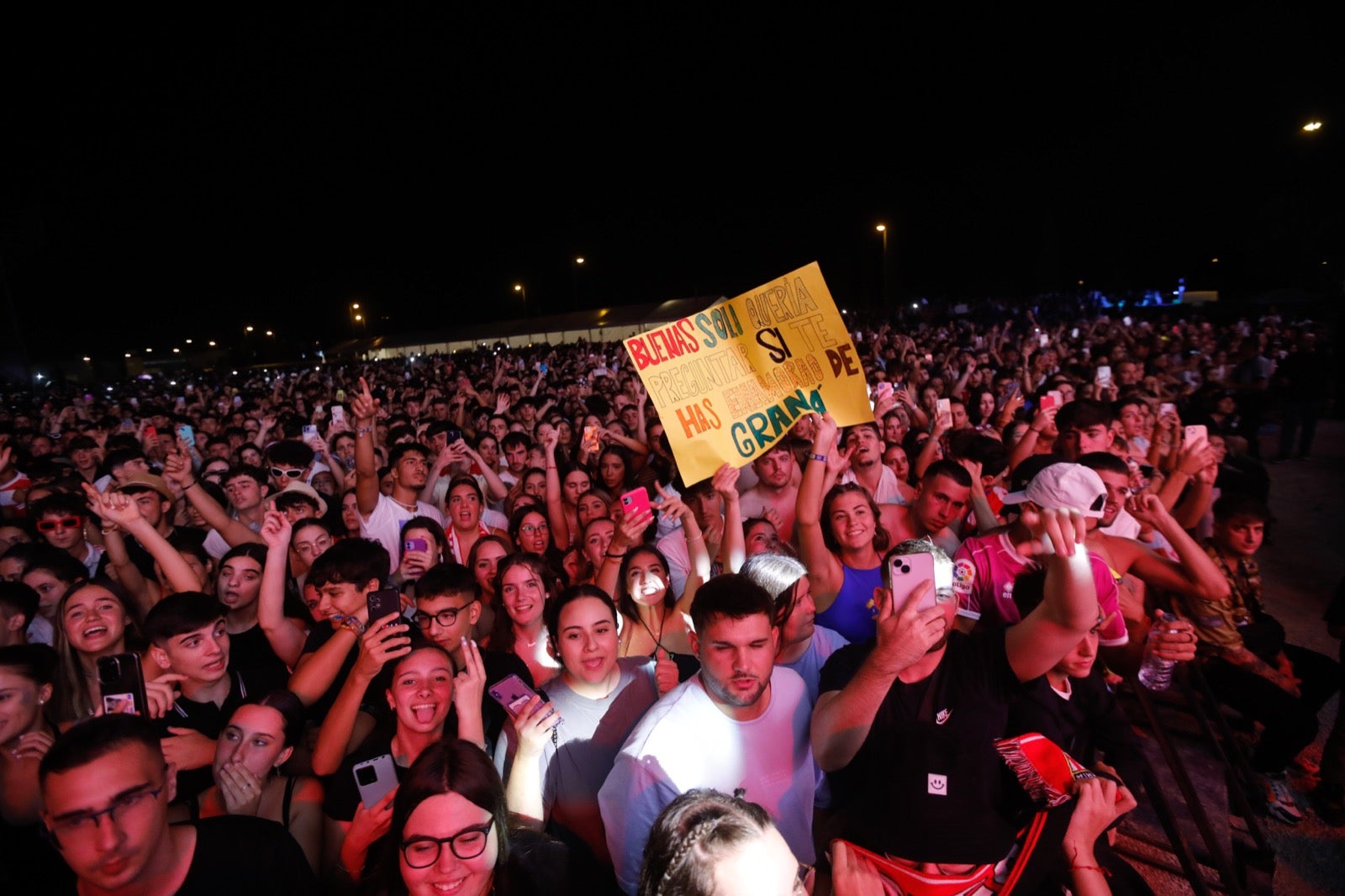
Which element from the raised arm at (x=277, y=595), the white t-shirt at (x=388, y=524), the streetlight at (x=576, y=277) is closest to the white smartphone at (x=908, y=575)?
the raised arm at (x=277, y=595)

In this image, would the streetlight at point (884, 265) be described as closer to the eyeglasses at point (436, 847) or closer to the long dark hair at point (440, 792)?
the long dark hair at point (440, 792)

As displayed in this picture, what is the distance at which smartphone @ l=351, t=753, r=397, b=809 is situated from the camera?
8.29 ft

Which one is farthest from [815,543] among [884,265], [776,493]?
[884,265]

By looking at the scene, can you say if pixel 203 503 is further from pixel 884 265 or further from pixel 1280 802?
pixel 884 265

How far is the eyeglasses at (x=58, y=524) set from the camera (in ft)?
16.5

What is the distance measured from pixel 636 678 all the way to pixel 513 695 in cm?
68

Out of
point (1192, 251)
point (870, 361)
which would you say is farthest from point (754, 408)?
point (1192, 251)

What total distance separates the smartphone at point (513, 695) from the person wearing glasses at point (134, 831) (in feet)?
2.74

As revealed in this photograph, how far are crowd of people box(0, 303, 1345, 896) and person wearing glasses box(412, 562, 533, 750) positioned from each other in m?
0.02

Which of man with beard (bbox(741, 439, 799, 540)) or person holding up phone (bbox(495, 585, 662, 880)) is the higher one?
man with beard (bbox(741, 439, 799, 540))

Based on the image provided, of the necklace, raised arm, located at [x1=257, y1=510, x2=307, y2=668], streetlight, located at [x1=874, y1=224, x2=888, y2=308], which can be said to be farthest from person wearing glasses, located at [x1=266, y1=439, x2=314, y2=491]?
streetlight, located at [x1=874, y1=224, x2=888, y2=308]

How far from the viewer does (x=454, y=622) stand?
3.57 metres

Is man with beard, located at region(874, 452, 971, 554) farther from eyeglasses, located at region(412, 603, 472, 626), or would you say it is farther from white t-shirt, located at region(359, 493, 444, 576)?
white t-shirt, located at region(359, 493, 444, 576)

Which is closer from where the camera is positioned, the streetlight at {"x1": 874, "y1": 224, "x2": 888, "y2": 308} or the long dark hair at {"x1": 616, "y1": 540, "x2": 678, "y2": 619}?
the long dark hair at {"x1": 616, "y1": 540, "x2": 678, "y2": 619}
